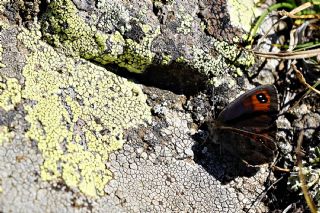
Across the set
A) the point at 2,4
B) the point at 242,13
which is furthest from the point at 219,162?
the point at 2,4

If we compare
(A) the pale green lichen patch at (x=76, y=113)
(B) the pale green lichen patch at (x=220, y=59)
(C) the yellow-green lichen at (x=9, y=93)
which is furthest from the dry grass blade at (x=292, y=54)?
(C) the yellow-green lichen at (x=9, y=93)

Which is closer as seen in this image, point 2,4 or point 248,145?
point 2,4

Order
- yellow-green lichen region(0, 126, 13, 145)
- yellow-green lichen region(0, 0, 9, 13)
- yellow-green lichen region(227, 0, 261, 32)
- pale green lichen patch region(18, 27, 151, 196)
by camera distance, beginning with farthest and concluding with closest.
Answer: yellow-green lichen region(227, 0, 261, 32), yellow-green lichen region(0, 0, 9, 13), pale green lichen patch region(18, 27, 151, 196), yellow-green lichen region(0, 126, 13, 145)

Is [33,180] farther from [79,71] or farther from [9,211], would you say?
[79,71]

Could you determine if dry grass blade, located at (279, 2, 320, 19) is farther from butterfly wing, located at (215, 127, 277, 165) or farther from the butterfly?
butterfly wing, located at (215, 127, 277, 165)

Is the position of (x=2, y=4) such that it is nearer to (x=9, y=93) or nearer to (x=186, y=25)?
(x=9, y=93)

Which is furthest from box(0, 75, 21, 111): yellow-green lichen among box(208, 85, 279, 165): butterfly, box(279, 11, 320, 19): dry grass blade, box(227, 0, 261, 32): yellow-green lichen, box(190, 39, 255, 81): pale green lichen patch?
box(279, 11, 320, 19): dry grass blade
